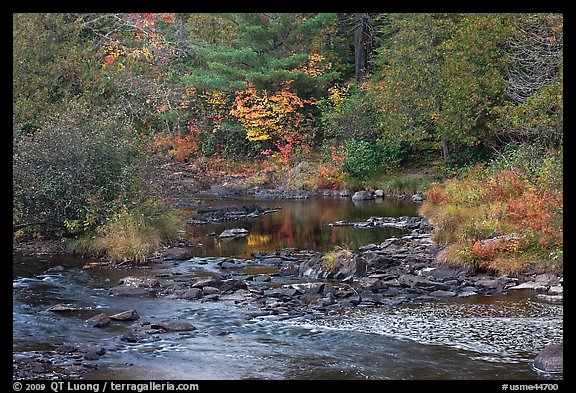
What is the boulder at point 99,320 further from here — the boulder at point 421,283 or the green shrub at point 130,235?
the boulder at point 421,283

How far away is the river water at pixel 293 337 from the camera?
10891 millimetres

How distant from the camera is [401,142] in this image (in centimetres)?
3759

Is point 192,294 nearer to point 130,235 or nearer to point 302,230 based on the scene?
point 130,235

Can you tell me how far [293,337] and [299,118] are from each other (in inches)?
1198

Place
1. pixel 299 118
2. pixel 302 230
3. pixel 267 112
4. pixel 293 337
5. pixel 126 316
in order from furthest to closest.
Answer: pixel 299 118, pixel 267 112, pixel 302 230, pixel 126 316, pixel 293 337

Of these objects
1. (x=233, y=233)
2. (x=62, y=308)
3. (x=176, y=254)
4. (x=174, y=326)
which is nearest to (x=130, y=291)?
(x=62, y=308)

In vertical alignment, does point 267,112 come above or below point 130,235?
above

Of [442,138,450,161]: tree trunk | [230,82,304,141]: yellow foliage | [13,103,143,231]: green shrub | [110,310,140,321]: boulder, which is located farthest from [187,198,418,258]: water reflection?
[230,82,304,141]: yellow foliage

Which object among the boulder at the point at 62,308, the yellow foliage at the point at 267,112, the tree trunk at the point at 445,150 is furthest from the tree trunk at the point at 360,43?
the boulder at the point at 62,308

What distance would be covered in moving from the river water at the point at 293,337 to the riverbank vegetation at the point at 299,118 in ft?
10.7

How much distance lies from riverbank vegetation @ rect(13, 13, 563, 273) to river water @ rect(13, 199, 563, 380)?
3256mm

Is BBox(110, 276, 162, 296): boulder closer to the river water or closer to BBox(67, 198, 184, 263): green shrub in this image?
the river water

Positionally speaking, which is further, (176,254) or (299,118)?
(299,118)

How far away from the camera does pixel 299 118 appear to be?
42.3 metres
